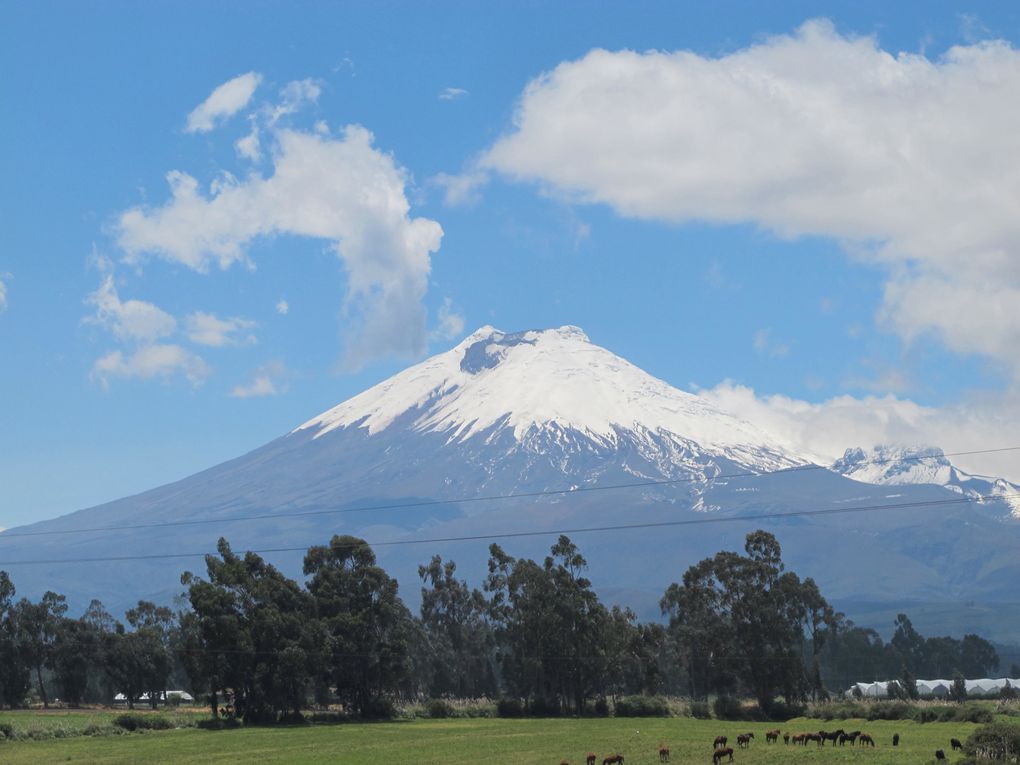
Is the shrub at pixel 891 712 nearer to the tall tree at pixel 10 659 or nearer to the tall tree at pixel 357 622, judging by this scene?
the tall tree at pixel 357 622

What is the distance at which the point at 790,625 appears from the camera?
116 meters

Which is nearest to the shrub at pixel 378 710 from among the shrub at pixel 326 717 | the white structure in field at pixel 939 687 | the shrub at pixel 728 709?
the shrub at pixel 326 717

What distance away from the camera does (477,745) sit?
73625 mm

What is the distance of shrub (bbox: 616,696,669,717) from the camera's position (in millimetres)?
107312

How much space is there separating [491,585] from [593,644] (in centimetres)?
1594

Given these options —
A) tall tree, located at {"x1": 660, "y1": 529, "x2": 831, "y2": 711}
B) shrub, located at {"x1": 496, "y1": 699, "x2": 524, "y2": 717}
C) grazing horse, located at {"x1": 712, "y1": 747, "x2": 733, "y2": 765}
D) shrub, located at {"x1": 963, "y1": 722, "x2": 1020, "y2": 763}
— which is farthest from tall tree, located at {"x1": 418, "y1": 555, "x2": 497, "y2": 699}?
shrub, located at {"x1": 963, "y1": 722, "x2": 1020, "y2": 763}

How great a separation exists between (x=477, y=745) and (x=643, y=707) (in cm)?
3714

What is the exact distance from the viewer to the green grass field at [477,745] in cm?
6069

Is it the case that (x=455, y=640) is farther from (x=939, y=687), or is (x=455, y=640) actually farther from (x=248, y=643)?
(x=939, y=687)

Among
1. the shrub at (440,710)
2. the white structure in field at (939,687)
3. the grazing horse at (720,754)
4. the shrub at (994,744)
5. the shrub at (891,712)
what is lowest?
the white structure in field at (939,687)

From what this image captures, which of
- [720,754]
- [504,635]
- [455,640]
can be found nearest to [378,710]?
[504,635]

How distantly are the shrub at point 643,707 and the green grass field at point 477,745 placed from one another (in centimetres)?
815

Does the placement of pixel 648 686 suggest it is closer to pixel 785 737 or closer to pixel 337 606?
pixel 337 606

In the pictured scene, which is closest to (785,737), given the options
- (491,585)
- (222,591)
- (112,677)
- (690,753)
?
(690,753)
